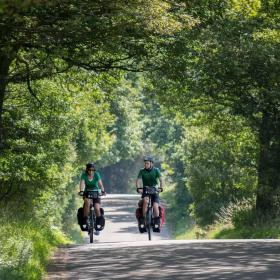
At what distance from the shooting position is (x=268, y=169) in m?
29.0

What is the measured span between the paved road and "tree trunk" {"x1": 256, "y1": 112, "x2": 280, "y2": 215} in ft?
36.1

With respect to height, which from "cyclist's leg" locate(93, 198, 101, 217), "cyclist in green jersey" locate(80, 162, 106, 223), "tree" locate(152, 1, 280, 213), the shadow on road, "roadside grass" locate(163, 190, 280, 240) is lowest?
the shadow on road

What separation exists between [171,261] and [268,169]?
15468mm

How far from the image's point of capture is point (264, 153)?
28.8m

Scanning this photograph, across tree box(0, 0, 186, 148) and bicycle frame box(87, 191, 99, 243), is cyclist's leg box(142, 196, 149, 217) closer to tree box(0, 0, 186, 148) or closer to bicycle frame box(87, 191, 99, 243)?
bicycle frame box(87, 191, 99, 243)

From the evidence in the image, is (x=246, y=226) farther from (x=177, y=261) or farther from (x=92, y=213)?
(x=177, y=261)

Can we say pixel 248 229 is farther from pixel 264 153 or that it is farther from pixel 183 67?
pixel 183 67

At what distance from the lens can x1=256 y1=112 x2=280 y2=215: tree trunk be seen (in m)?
28.4

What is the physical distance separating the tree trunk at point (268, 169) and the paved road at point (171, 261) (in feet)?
36.1

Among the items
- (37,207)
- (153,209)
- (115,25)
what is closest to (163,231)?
(37,207)

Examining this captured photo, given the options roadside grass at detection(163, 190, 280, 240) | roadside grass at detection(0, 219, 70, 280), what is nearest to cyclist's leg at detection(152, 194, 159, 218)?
roadside grass at detection(0, 219, 70, 280)

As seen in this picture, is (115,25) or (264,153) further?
(264,153)

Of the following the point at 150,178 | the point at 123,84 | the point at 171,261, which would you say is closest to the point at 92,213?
the point at 150,178

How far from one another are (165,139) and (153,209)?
55.6 metres
